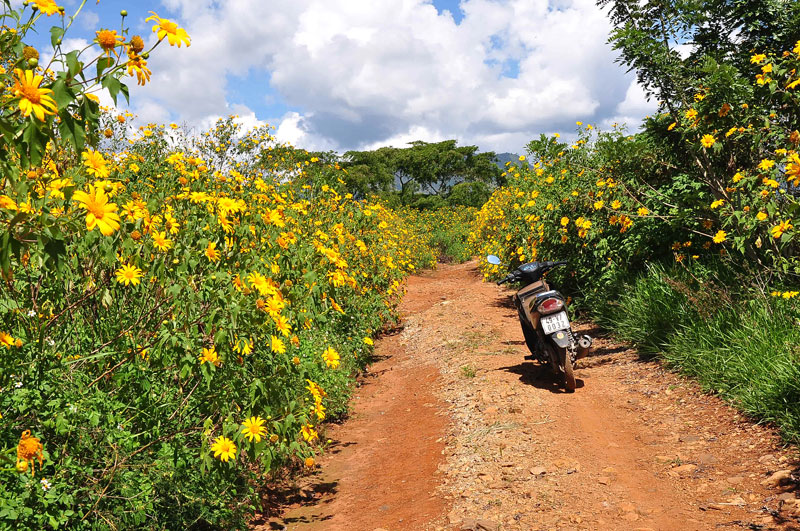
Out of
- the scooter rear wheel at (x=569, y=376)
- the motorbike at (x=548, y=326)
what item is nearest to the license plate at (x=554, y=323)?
the motorbike at (x=548, y=326)

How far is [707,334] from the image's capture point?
17.5ft

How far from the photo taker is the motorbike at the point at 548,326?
5348mm

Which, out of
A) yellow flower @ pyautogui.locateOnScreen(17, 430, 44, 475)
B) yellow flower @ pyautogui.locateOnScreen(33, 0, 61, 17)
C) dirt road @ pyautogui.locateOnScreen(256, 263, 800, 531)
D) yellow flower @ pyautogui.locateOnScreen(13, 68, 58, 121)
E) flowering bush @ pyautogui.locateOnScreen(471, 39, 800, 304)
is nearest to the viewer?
yellow flower @ pyautogui.locateOnScreen(13, 68, 58, 121)

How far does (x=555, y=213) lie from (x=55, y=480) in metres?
7.55

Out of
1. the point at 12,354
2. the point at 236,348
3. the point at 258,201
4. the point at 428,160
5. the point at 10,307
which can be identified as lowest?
the point at 236,348

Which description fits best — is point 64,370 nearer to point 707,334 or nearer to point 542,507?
point 542,507

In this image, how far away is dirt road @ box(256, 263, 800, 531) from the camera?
3.38 metres

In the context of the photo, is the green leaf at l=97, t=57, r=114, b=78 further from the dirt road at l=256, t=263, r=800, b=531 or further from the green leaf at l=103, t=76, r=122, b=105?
the dirt road at l=256, t=263, r=800, b=531

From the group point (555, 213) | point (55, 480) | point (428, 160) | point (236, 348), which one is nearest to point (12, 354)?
point (55, 480)

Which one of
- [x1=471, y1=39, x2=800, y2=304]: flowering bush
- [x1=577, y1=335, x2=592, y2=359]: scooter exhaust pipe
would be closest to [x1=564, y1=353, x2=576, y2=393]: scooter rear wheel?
[x1=577, y1=335, x2=592, y2=359]: scooter exhaust pipe

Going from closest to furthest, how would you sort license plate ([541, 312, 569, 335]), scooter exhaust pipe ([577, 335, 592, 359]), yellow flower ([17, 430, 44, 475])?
yellow flower ([17, 430, 44, 475]) < license plate ([541, 312, 569, 335]) < scooter exhaust pipe ([577, 335, 592, 359])

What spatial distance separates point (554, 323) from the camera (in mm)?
5344

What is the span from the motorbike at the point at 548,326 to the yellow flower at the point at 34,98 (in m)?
4.32

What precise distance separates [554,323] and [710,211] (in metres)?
2.00
